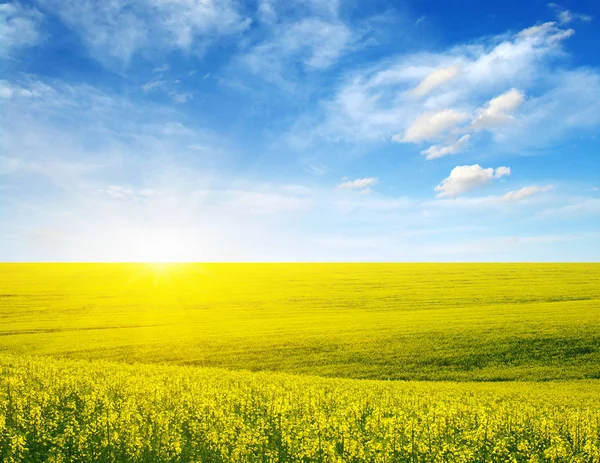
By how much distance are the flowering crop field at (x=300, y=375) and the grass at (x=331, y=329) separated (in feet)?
0.55

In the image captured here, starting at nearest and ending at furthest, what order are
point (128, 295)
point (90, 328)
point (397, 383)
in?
point (397, 383) < point (90, 328) < point (128, 295)

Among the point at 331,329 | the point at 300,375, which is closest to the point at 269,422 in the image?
the point at 300,375

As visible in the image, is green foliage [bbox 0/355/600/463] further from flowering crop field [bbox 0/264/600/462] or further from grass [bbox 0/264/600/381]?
grass [bbox 0/264/600/381]

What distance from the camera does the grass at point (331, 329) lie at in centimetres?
2616

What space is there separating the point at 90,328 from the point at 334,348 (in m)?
22.4

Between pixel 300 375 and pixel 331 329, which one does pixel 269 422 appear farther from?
pixel 331 329

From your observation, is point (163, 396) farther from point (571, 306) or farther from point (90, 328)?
point (571, 306)

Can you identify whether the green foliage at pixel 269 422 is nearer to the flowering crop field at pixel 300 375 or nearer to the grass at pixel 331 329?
the flowering crop field at pixel 300 375

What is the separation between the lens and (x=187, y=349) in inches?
1160

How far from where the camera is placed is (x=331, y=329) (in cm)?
3422

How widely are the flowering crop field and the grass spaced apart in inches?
6.5

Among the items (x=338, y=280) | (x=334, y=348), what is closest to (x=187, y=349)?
(x=334, y=348)

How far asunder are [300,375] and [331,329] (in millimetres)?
11347

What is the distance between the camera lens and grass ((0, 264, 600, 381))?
2616cm
